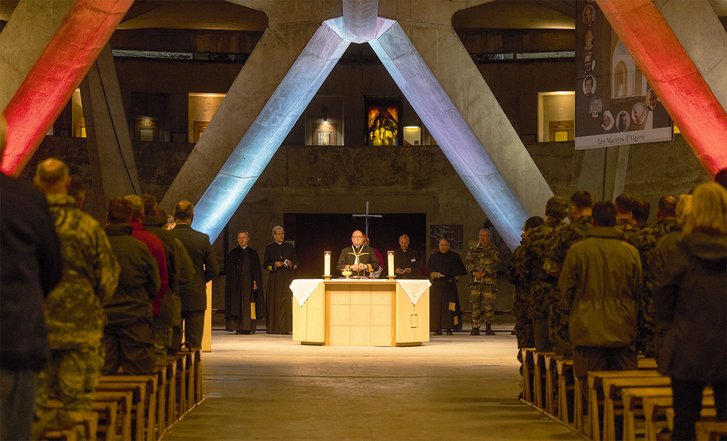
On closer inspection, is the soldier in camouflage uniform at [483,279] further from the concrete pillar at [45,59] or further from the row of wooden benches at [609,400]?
the row of wooden benches at [609,400]

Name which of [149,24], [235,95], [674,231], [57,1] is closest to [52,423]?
[674,231]

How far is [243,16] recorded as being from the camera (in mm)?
25156

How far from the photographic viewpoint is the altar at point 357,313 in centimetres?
1530

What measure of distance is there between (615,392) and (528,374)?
2.18 metres

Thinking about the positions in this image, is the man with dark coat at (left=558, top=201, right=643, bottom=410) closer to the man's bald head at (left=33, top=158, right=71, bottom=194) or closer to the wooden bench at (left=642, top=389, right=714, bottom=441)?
the wooden bench at (left=642, top=389, right=714, bottom=441)

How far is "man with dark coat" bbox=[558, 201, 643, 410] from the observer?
6.98 meters

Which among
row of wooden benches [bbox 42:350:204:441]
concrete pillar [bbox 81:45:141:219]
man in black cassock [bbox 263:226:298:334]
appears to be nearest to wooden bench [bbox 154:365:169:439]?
row of wooden benches [bbox 42:350:204:441]

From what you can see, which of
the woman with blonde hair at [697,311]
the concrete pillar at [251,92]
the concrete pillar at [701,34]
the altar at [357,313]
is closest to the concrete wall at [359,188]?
the concrete pillar at [251,92]

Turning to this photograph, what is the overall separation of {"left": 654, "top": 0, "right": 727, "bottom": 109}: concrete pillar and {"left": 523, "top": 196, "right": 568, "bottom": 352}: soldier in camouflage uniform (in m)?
4.26

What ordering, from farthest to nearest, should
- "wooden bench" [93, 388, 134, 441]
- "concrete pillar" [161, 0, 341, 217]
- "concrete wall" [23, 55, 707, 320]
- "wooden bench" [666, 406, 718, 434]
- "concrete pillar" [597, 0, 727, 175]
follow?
"concrete wall" [23, 55, 707, 320], "concrete pillar" [161, 0, 341, 217], "concrete pillar" [597, 0, 727, 175], "wooden bench" [93, 388, 134, 441], "wooden bench" [666, 406, 718, 434]

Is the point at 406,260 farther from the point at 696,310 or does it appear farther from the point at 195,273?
the point at 696,310

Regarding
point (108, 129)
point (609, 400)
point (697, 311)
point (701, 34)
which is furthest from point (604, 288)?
point (108, 129)

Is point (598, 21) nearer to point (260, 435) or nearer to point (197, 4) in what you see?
point (260, 435)

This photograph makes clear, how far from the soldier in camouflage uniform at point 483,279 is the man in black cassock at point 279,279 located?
2.83 metres
